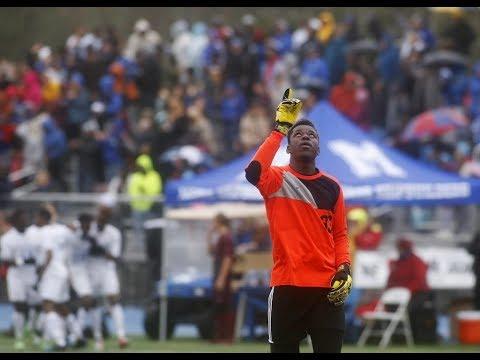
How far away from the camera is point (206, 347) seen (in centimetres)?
1980

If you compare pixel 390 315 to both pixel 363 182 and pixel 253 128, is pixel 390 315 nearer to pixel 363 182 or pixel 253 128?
pixel 363 182

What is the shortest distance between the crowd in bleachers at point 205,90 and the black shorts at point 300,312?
15776 mm

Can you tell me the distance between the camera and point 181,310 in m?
21.5

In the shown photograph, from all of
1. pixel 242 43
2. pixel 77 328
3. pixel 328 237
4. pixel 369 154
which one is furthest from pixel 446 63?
pixel 328 237

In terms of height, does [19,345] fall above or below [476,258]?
below

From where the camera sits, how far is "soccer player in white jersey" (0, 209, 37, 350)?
20281 millimetres

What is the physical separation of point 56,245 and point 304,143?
1057 centimetres

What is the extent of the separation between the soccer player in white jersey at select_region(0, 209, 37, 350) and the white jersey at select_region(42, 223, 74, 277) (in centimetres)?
53

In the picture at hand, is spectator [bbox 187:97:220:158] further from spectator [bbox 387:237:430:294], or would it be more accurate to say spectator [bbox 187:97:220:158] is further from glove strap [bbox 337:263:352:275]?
glove strap [bbox 337:263:352:275]

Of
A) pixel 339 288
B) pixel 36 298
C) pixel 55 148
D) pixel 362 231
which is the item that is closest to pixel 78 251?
pixel 36 298

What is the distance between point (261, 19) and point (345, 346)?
11.3m

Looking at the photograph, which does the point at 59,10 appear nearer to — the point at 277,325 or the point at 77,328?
the point at 77,328

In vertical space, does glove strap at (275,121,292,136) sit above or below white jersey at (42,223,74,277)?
above

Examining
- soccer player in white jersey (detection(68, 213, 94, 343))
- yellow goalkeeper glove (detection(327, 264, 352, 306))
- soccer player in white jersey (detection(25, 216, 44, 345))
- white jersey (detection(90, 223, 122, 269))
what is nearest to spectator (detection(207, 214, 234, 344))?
white jersey (detection(90, 223, 122, 269))
